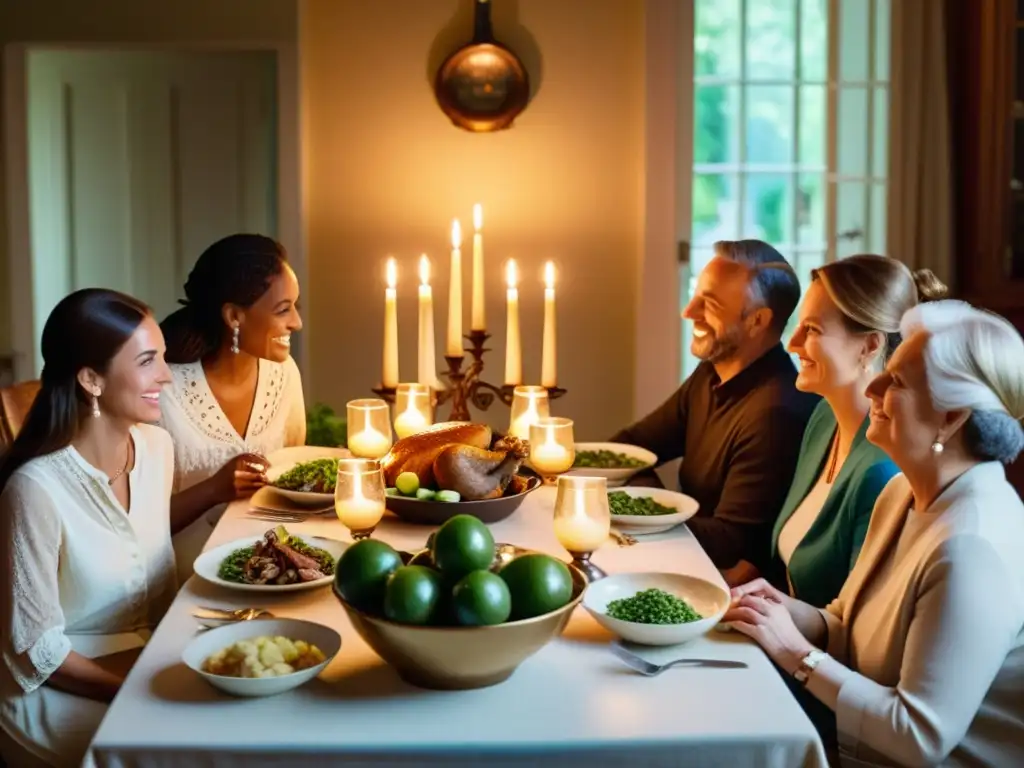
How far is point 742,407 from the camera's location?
284 cm

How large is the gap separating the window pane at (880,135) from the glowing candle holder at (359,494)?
2.88 metres

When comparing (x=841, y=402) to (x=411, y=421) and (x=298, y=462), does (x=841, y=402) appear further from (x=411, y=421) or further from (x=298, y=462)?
(x=298, y=462)

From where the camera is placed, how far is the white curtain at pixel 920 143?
13.9 feet

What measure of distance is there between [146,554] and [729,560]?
3.98 feet

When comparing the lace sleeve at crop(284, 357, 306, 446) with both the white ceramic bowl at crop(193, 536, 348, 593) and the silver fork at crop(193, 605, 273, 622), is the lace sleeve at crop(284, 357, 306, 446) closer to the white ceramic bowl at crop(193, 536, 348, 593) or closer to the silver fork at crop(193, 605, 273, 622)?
the white ceramic bowl at crop(193, 536, 348, 593)

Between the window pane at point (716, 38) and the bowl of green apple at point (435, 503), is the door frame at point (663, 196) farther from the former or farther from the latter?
the bowl of green apple at point (435, 503)

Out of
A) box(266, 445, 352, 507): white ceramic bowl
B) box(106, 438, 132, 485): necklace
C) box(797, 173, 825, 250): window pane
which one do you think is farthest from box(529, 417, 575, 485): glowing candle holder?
box(797, 173, 825, 250): window pane

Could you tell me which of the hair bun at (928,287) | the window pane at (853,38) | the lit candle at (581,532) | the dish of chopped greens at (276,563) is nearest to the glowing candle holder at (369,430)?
the dish of chopped greens at (276,563)

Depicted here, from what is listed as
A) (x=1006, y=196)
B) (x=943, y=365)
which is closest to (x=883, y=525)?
(x=943, y=365)

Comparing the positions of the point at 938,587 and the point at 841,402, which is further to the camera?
the point at 841,402

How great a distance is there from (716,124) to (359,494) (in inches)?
109

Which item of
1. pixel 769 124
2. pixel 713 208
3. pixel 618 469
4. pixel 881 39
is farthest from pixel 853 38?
pixel 618 469

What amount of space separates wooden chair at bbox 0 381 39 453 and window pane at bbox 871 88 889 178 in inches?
116

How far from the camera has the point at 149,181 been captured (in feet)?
15.3
